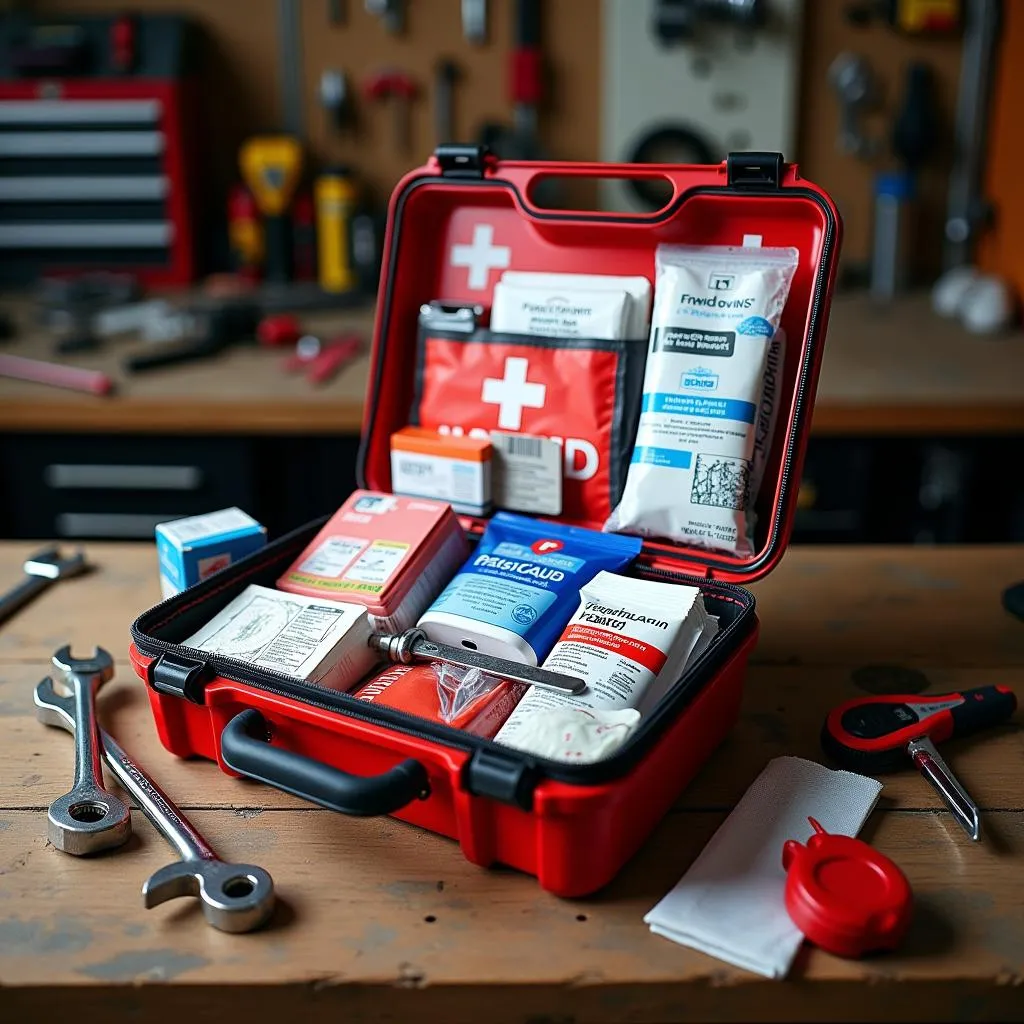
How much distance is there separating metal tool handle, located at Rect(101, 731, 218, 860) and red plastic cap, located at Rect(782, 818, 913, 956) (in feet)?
0.97

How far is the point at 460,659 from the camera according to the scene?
67 centimetres

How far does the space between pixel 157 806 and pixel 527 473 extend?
0.37 m

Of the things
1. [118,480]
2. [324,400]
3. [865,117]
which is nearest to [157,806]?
[324,400]

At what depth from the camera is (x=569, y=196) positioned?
1.94 metres

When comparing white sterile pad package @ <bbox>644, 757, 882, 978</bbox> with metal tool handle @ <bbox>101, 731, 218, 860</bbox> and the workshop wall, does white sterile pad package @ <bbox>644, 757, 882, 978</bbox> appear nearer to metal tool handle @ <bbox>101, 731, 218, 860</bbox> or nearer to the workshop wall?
metal tool handle @ <bbox>101, 731, 218, 860</bbox>

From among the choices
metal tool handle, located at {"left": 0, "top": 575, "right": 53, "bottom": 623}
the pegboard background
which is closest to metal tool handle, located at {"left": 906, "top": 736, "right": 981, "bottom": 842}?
metal tool handle, located at {"left": 0, "top": 575, "right": 53, "bottom": 623}

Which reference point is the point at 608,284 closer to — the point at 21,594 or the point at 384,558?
the point at 384,558

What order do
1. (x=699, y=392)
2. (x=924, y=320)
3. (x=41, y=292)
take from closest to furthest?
(x=699, y=392)
(x=924, y=320)
(x=41, y=292)

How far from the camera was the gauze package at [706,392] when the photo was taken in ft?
2.51

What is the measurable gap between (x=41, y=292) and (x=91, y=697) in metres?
1.33

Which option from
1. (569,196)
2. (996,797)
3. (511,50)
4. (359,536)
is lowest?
(996,797)

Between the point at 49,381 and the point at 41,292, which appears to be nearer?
the point at 49,381

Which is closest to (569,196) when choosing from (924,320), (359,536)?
(924,320)

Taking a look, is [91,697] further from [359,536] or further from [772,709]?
[772,709]
